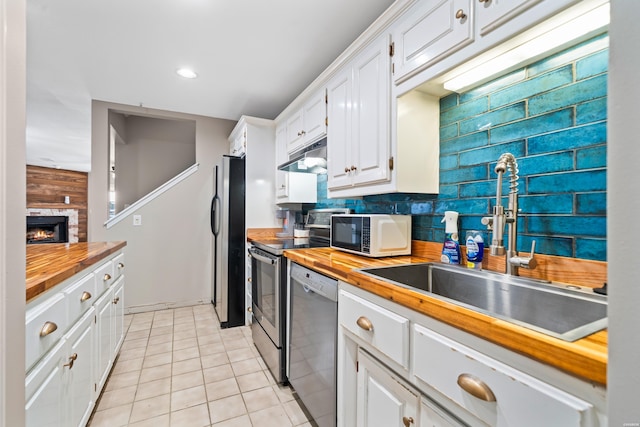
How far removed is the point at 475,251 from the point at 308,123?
1649 mm

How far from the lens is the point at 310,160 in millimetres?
2432

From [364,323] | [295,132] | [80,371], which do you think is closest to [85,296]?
A: [80,371]

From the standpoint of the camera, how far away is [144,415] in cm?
163

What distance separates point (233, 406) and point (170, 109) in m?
3.24

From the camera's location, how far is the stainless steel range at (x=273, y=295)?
1.88 meters

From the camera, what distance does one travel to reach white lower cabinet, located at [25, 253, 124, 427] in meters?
0.91

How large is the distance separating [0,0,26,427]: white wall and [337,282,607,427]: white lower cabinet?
94 centimetres

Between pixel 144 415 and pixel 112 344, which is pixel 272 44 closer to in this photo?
pixel 112 344

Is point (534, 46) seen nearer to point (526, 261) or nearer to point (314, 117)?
point (526, 261)

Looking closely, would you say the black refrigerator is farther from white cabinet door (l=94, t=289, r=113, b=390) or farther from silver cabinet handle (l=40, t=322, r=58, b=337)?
silver cabinet handle (l=40, t=322, r=58, b=337)

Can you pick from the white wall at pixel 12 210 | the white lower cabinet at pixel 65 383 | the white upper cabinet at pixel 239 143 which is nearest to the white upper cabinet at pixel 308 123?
the white upper cabinet at pixel 239 143

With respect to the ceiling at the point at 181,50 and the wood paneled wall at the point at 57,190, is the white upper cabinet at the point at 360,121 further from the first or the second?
the wood paneled wall at the point at 57,190

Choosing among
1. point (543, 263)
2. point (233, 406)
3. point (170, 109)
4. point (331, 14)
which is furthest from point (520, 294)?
point (170, 109)

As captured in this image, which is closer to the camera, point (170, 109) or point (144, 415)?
point (144, 415)
